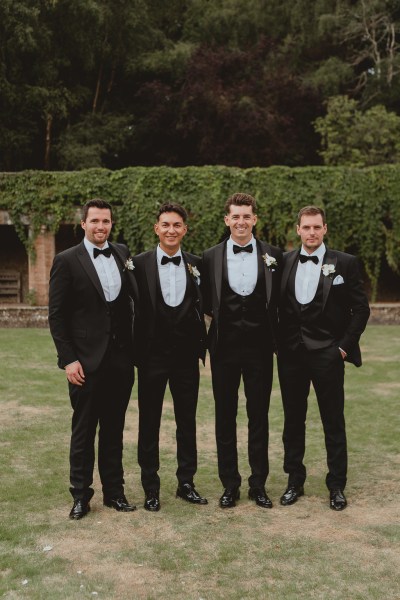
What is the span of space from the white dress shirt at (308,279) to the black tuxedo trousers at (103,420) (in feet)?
4.43

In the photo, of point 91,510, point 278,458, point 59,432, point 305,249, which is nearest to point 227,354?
point 305,249

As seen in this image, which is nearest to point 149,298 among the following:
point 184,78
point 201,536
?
point 201,536

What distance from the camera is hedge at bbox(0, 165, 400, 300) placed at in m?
19.2

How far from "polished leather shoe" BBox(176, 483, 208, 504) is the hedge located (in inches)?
567

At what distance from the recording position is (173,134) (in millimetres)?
26766

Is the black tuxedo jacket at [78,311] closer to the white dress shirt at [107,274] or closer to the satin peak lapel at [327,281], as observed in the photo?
the white dress shirt at [107,274]

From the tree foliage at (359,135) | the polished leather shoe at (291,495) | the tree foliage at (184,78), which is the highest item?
the tree foliage at (184,78)

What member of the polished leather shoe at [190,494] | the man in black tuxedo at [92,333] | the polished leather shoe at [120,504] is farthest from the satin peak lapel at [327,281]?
the polished leather shoe at [120,504]

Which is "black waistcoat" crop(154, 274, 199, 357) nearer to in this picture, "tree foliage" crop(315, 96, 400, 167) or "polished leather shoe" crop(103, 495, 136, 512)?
"polished leather shoe" crop(103, 495, 136, 512)

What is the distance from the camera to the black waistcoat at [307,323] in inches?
197

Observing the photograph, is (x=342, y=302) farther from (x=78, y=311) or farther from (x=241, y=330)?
(x=78, y=311)

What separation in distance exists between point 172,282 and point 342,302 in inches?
50.2

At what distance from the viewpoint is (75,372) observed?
470 centimetres

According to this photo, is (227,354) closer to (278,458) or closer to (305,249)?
(305,249)
